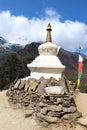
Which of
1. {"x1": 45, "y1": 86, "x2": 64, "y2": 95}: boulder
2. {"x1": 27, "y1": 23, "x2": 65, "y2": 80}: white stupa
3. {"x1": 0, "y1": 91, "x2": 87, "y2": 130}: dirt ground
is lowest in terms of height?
{"x1": 0, "y1": 91, "x2": 87, "y2": 130}: dirt ground

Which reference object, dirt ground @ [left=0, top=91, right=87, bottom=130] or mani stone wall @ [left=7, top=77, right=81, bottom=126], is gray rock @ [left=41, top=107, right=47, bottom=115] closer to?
mani stone wall @ [left=7, top=77, right=81, bottom=126]

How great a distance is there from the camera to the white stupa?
42.5 feet

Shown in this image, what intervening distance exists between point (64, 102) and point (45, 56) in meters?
4.31

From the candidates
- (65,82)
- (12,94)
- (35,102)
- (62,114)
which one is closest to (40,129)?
(62,114)

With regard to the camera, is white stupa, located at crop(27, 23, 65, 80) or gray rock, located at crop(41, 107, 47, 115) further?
white stupa, located at crop(27, 23, 65, 80)

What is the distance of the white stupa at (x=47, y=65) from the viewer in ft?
42.5

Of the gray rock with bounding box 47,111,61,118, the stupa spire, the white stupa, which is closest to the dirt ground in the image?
the gray rock with bounding box 47,111,61,118

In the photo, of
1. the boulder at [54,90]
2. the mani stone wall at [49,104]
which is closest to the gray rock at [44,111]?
the mani stone wall at [49,104]

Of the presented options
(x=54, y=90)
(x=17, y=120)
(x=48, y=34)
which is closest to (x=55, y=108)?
(x=54, y=90)

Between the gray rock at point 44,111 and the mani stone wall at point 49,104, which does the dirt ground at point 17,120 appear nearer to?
the mani stone wall at point 49,104

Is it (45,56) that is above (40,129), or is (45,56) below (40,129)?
above

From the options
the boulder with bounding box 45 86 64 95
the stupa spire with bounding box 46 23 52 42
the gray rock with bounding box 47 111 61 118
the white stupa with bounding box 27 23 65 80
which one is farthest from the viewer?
the stupa spire with bounding box 46 23 52 42

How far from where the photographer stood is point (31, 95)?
1154cm

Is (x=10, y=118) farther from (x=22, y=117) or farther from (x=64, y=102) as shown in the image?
(x=64, y=102)
